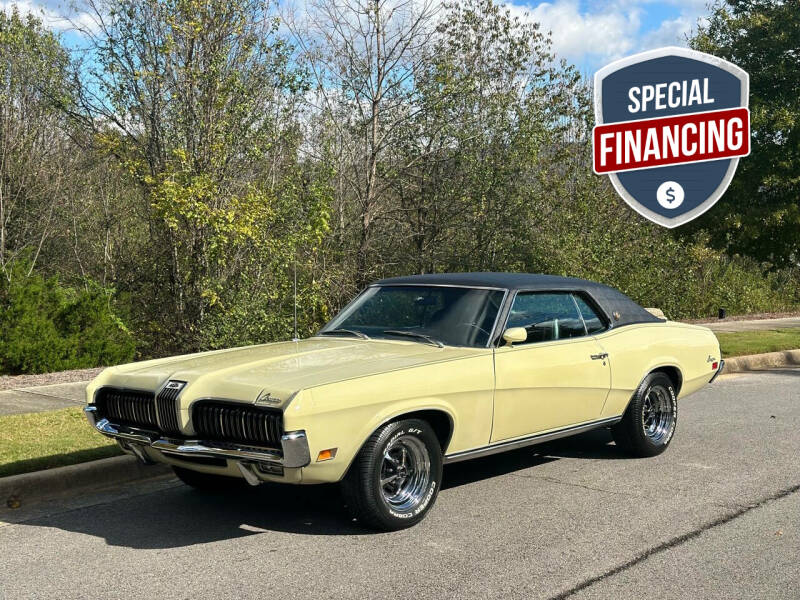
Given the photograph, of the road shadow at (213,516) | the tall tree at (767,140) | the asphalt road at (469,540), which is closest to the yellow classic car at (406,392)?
the road shadow at (213,516)

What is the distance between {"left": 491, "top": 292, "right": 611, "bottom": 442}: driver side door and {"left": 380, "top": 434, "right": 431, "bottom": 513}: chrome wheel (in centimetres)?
68

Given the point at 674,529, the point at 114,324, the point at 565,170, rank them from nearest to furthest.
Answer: the point at 674,529 < the point at 114,324 < the point at 565,170

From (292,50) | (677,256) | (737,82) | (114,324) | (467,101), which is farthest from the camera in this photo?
(737,82)

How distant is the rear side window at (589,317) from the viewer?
284 inches

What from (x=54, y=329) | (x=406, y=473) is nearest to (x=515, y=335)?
(x=406, y=473)

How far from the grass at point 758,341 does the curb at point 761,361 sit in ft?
0.70

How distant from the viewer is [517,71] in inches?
744

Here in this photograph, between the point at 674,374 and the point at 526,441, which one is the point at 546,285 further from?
the point at 674,374

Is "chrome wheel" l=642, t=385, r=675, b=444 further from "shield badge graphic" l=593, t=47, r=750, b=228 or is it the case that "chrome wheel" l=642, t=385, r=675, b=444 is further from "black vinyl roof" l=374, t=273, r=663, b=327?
"shield badge graphic" l=593, t=47, r=750, b=228

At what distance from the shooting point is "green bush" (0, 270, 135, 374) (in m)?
12.0

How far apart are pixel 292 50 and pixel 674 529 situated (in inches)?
427

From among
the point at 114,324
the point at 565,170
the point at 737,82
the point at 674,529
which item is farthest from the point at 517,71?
the point at 674,529

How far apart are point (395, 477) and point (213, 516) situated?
1.26 m

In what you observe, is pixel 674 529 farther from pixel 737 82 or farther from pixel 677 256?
pixel 737 82
